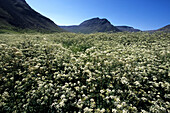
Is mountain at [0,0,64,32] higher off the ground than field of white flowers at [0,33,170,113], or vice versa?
mountain at [0,0,64,32]

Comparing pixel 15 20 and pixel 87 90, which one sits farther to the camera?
pixel 15 20

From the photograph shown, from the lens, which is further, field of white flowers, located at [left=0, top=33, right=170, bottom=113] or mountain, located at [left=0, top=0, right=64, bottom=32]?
mountain, located at [left=0, top=0, right=64, bottom=32]

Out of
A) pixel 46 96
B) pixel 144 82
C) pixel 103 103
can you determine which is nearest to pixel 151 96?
pixel 144 82

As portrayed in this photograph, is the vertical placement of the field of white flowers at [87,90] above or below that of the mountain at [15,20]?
below

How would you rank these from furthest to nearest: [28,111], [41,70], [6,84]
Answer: [41,70] < [6,84] < [28,111]

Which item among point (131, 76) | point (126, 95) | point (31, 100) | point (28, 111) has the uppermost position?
point (131, 76)

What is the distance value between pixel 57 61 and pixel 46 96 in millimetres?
4338

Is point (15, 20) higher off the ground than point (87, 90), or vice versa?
point (15, 20)

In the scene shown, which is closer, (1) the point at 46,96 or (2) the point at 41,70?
(1) the point at 46,96

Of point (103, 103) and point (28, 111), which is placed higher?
point (103, 103)

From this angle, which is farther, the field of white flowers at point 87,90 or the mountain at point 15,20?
the mountain at point 15,20

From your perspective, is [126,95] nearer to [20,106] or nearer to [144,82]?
[144,82]

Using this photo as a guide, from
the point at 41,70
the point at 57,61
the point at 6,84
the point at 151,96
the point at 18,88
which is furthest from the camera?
the point at 57,61

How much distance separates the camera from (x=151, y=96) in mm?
Answer: 5898
